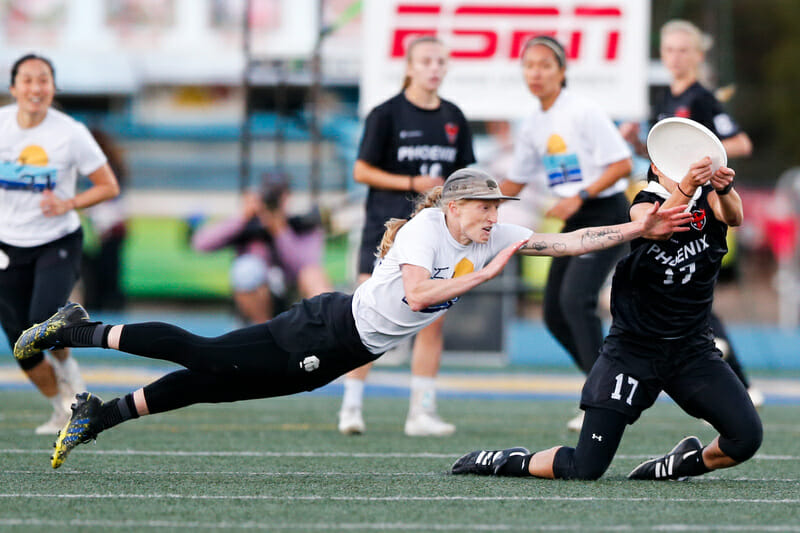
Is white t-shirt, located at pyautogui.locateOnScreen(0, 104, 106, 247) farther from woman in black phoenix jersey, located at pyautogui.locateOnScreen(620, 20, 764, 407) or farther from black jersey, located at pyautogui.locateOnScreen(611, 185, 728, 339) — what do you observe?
woman in black phoenix jersey, located at pyautogui.locateOnScreen(620, 20, 764, 407)

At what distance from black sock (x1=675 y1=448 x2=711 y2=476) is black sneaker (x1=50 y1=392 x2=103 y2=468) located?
244cm

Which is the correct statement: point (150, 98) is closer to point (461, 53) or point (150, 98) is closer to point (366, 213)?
point (461, 53)

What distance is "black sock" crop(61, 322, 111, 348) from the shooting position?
226 inches

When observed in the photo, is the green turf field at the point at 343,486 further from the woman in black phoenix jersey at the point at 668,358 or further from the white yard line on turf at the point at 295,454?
the woman in black phoenix jersey at the point at 668,358

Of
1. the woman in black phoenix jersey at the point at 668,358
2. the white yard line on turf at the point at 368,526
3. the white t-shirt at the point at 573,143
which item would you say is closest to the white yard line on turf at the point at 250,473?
the woman in black phoenix jersey at the point at 668,358

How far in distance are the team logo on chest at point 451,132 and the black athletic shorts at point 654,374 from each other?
2.47 meters

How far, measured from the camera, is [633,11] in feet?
38.8

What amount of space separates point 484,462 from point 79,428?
1.71 meters

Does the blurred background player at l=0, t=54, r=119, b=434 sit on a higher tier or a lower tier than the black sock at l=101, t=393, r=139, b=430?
higher

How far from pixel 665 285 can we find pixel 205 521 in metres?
2.15

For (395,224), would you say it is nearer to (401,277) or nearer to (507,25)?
(401,277)

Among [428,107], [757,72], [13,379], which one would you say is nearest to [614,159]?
[428,107]

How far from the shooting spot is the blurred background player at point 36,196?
721 cm

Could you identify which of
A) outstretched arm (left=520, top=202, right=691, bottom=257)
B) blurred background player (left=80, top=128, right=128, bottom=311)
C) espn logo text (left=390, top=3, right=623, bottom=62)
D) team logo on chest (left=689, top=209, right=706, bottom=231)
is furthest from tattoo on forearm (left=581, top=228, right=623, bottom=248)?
blurred background player (left=80, top=128, right=128, bottom=311)
